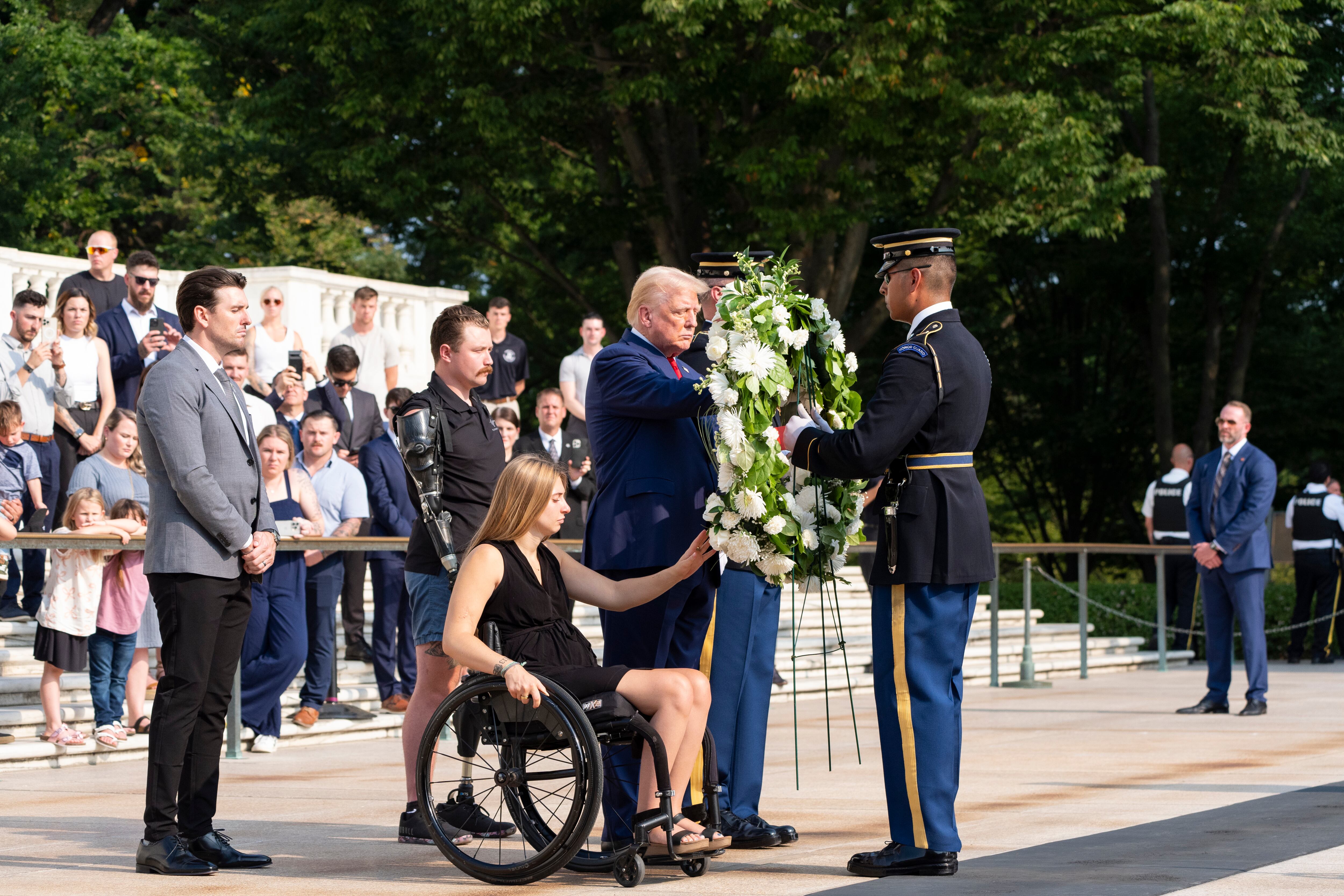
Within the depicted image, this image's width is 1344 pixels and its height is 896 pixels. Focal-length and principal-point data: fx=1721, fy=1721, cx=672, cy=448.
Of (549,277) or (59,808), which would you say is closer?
(59,808)

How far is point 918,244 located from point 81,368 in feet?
27.4

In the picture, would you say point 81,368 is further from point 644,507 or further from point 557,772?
point 557,772

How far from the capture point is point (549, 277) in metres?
25.7

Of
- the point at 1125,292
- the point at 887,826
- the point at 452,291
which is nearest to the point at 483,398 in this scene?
the point at 452,291

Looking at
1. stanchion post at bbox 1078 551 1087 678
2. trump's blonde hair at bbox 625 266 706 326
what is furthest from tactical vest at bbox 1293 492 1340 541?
trump's blonde hair at bbox 625 266 706 326

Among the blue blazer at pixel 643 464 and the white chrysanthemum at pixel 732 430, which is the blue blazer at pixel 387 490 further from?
the white chrysanthemum at pixel 732 430

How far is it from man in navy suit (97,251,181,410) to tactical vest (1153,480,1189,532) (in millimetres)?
11097

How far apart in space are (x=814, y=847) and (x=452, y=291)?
1527 cm

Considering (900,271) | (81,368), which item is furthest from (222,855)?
(81,368)

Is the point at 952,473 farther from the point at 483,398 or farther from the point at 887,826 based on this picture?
the point at 483,398

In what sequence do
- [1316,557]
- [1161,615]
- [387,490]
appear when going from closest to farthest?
[387,490] → [1161,615] → [1316,557]

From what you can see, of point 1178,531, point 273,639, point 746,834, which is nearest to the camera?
point 746,834

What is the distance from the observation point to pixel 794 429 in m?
5.98

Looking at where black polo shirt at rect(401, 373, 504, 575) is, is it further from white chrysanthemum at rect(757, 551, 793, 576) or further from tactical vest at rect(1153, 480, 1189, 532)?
tactical vest at rect(1153, 480, 1189, 532)
